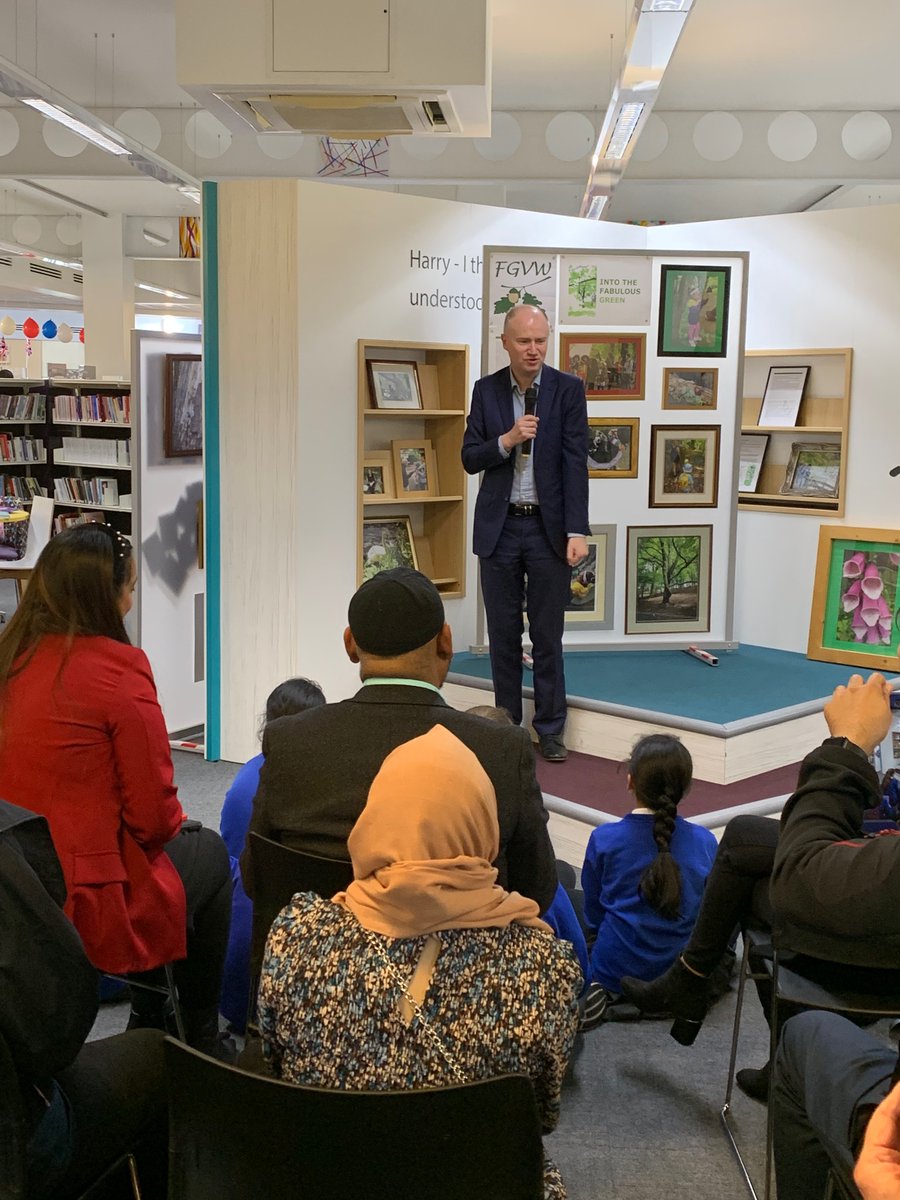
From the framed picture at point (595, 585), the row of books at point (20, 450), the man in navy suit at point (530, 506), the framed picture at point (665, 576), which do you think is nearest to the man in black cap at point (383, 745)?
the man in navy suit at point (530, 506)

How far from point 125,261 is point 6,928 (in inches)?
533

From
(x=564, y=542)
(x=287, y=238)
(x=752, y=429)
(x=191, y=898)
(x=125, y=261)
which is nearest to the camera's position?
(x=191, y=898)

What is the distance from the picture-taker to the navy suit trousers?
4875 mm

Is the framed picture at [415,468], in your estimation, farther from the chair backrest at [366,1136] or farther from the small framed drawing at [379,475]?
the chair backrest at [366,1136]

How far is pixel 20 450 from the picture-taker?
32.7 ft

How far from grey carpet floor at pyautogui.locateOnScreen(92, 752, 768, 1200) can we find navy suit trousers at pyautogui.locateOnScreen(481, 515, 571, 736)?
180cm

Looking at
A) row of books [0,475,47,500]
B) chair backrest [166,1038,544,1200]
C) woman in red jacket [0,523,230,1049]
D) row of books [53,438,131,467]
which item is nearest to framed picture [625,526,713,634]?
woman in red jacket [0,523,230,1049]

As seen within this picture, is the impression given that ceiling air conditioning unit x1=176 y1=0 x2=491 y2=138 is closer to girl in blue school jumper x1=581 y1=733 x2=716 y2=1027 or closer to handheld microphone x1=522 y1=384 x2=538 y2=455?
handheld microphone x1=522 y1=384 x2=538 y2=455

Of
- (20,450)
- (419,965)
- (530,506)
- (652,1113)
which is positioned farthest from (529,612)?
(20,450)

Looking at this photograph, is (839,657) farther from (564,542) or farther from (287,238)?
(287,238)

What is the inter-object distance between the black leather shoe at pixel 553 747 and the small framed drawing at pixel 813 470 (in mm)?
2602

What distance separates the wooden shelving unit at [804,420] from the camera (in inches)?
257

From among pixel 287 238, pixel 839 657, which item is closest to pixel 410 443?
pixel 287 238

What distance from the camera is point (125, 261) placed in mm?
13891
